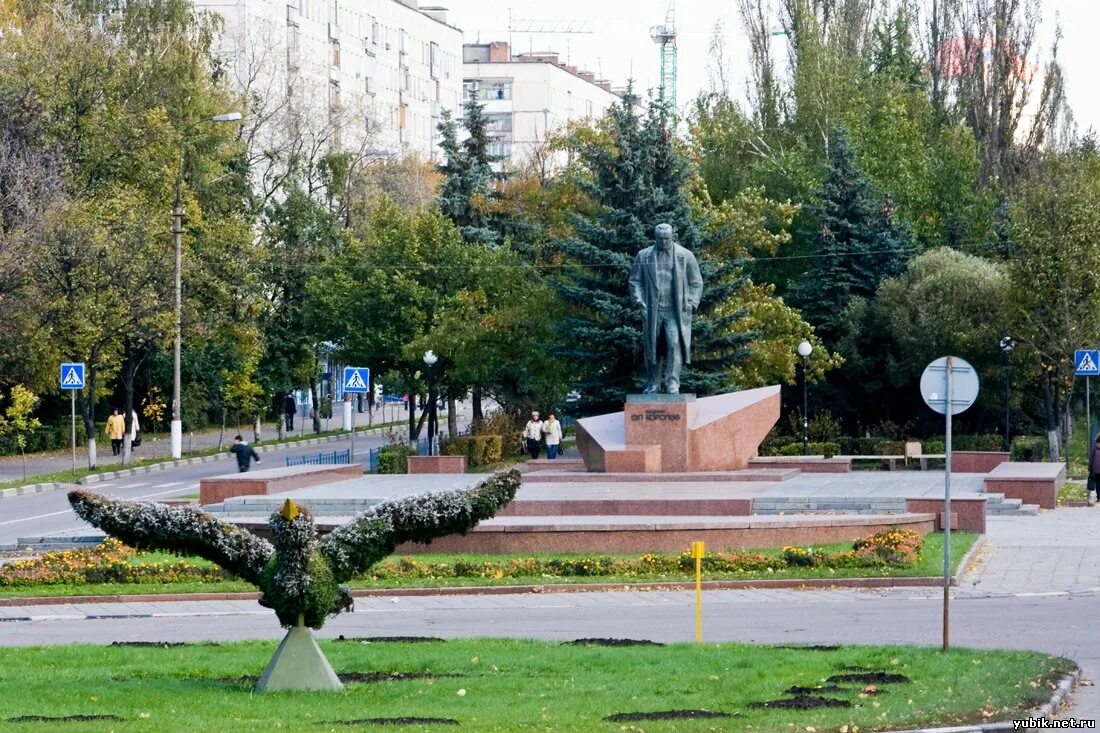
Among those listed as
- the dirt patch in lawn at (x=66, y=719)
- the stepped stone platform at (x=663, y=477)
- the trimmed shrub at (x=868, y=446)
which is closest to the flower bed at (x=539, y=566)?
the stepped stone platform at (x=663, y=477)

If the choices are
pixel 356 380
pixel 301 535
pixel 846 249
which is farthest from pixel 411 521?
pixel 846 249

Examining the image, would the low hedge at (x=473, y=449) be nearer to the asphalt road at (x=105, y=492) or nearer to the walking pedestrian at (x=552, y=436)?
the walking pedestrian at (x=552, y=436)

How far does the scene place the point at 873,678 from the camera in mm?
12305

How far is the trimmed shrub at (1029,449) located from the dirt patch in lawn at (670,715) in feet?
107

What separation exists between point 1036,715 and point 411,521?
4.42 meters

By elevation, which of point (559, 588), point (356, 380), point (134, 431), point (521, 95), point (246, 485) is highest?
point (521, 95)

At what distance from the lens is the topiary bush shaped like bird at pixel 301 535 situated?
12.0 meters

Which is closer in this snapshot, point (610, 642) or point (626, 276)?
point (610, 642)

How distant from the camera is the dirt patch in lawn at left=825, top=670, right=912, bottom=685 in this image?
39.9 feet

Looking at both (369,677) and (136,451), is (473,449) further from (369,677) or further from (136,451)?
(369,677)

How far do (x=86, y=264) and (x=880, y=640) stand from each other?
3343cm

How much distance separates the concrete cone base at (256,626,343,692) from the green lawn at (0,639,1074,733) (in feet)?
0.51

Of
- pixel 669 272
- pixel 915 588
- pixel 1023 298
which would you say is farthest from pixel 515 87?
pixel 915 588

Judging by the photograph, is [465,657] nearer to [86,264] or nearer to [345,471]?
[345,471]
